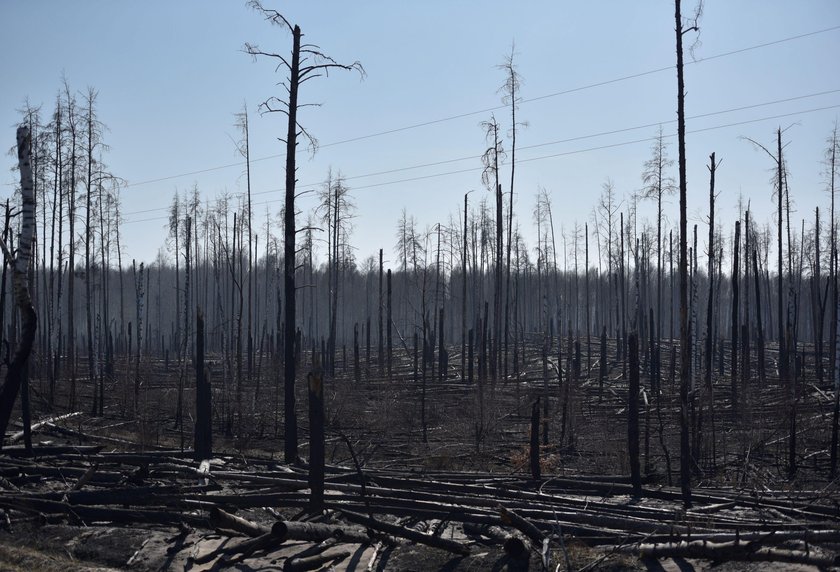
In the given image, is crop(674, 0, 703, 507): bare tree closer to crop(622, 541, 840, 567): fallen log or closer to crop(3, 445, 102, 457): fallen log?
crop(622, 541, 840, 567): fallen log

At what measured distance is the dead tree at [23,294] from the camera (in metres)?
9.25

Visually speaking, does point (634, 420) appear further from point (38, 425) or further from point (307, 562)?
point (38, 425)

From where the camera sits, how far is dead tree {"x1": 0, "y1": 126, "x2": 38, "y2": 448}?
30.3 feet

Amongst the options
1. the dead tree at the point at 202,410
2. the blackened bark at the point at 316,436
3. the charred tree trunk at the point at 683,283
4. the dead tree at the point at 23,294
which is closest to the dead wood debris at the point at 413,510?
the blackened bark at the point at 316,436

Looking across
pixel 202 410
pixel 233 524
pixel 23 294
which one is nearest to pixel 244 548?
pixel 233 524

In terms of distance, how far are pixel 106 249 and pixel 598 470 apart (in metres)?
27.0

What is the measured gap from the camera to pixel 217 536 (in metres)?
8.26

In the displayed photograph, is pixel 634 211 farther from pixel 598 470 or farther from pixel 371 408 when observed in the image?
pixel 598 470

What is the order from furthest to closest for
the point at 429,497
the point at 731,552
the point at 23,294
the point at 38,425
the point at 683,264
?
the point at 38,425 < the point at 683,264 < the point at 23,294 < the point at 429,497 < the point at 731,552

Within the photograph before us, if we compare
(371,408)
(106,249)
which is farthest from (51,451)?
(106,249)

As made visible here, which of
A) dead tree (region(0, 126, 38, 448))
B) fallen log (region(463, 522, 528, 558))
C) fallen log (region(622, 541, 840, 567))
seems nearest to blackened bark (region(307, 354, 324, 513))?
fallen log (region(463, 522, 528, 558))

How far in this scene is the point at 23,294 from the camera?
9.37 m

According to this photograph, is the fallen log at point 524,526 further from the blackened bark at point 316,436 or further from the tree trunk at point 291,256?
the tree trunk at point 291,256

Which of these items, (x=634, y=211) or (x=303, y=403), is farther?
(x=634, y=211)
